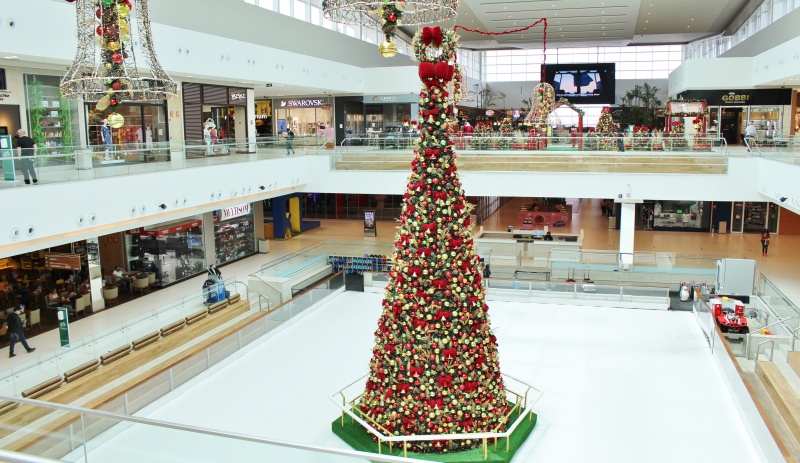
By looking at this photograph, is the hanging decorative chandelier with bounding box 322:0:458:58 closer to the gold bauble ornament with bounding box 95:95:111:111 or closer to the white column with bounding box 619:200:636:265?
the gold bauble ornament with bounding box 95:95:111:111

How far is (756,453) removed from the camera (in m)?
8.61

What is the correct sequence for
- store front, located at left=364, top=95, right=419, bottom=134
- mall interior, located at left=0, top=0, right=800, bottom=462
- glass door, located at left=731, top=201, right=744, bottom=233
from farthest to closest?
1. store front, located at left=364, top=95, right=419, bottom=134
2. glass door, located at left=731, top=201, right=744, bottom=233
3. mall interior, located at left=0, top=0, right=800, bottom=462

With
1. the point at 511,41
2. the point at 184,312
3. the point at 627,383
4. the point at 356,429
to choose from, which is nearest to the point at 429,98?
the point at 356,429

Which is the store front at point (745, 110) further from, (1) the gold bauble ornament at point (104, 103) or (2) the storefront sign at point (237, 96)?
(1) the gold bauble ornament at point (104, 103)

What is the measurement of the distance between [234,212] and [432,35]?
1741cm

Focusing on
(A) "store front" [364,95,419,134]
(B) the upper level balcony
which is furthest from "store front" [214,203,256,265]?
(A) "store front" [364,95,419,134]

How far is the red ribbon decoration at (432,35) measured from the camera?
320 inches

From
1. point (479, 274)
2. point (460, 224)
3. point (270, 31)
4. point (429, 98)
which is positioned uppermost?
point (270, 31)

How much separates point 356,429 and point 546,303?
340 inches

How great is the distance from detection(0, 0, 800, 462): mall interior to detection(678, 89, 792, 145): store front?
117 mm

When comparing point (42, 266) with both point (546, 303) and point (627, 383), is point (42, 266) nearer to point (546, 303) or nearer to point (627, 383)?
point (546, 303)

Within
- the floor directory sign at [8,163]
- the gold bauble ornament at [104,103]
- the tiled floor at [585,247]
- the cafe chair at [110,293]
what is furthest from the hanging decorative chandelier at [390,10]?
the cafe chair at [110,293]

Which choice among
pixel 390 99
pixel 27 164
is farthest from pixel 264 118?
pixel 27 164

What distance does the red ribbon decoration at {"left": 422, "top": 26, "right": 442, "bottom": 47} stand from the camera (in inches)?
320
